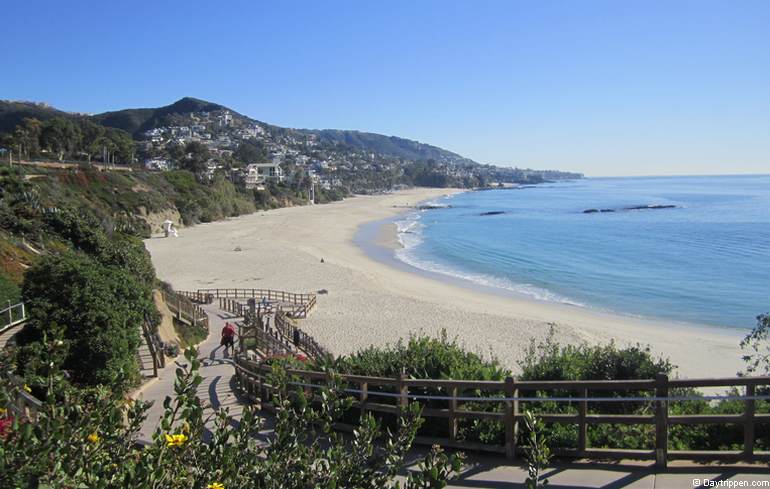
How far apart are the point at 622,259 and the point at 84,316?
4438 cm

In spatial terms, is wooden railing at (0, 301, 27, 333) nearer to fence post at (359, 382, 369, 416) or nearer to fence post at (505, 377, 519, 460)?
fence post at (359, 382, 369, 416)

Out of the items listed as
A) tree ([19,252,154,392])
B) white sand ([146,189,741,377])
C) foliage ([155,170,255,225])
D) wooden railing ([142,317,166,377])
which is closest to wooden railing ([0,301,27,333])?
tree ([19,252,154,392])

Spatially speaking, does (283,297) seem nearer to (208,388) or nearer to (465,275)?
(465,275)

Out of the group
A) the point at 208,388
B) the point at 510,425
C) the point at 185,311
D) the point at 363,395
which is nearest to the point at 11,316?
the point at 208,388

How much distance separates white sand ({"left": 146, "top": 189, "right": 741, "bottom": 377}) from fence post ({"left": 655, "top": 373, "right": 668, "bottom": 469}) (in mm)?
8136

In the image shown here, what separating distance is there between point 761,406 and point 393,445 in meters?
6.35

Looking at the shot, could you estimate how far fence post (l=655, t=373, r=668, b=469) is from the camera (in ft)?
19.2

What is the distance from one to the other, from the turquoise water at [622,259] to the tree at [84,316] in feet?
85.4

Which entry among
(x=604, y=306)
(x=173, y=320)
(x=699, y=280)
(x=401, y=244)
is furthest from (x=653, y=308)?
(x=401, y=244)

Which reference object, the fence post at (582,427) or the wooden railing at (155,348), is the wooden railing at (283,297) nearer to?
the wooden railing at (155,348)

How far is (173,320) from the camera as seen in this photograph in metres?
21.1

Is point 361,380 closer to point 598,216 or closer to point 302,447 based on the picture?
point 302,447

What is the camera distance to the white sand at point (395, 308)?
24.3 metres

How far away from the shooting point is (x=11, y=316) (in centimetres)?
1508
